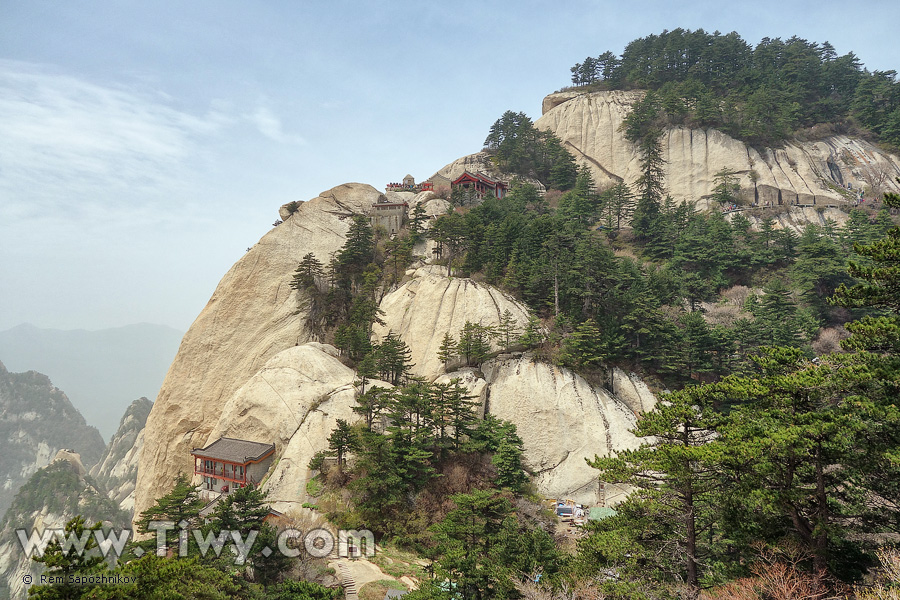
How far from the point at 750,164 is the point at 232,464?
2840 inches

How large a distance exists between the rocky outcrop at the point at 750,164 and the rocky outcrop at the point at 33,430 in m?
191

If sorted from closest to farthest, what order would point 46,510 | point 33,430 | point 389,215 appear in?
point 389,215 → point 46,510 → point 33,430

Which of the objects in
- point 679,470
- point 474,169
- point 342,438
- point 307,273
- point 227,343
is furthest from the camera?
point 474,169

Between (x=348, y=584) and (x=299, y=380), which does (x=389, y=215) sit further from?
(x=348, y=584)

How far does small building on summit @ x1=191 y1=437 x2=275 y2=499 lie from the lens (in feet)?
98.0

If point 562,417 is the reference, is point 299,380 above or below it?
above

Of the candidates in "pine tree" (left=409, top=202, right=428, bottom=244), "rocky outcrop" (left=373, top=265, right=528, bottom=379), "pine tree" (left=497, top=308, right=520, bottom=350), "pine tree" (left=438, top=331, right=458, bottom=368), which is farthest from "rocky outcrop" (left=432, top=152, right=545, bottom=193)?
"pine tree" (left=438, top=331, right=458, bottom=368)

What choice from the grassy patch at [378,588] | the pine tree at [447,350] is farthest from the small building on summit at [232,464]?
the pine tree at [447,350]

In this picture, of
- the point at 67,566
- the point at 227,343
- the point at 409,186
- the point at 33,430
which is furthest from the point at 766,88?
the point at 33,430

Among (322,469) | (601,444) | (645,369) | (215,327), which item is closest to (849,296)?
(601,444)

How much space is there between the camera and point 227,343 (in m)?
43.9

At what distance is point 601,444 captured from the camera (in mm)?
32000

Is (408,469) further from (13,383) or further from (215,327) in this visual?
(13,383)

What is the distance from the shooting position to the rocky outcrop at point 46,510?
77562 mm
